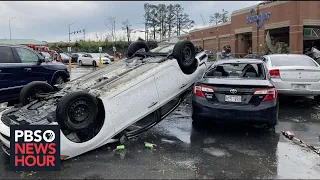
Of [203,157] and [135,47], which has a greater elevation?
[135,47]

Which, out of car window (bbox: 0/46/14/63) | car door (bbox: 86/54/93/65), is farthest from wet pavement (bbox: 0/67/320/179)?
car door (bbox: 86/54/93/65)

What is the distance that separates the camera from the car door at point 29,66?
326 inches

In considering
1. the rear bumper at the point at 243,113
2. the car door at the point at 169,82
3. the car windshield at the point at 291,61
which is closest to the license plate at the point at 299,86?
the car windshield at the point at 291,61

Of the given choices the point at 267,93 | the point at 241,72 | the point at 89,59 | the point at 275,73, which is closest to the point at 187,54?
the point at 241,72

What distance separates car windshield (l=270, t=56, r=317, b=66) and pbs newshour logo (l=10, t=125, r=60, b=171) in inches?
259

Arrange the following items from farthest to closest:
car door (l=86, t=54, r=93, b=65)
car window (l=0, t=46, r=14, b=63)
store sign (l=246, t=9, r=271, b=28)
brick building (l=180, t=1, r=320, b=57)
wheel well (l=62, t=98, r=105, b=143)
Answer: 1. car door (l=86, t=54, r=93, b=65)
2. store sign (l=246, t=9, r=271, b=28)
3. brick building (l=180, t=1, r=320, b=57)
4. car window (l=0, t=46, r=14, b=63)
5. wheel well (l=62, t=98, r=105, b=143)

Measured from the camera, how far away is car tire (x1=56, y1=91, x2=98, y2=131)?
466 cm

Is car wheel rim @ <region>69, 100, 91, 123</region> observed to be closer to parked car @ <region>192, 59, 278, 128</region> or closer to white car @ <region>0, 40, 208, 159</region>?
white car @ <region>0, 40, 208, 159</region>

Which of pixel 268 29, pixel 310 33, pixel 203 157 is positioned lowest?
pixel 203 157

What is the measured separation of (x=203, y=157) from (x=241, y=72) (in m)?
2.71

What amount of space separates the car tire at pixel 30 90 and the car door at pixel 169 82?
7.21 ft

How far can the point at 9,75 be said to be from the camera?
310 inches

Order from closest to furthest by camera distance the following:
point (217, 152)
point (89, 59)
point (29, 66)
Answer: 1. point (217, 152)
2. point (29, 66)
3. point (89, 59)

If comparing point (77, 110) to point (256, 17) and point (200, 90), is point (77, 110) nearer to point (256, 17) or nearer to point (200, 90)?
point (200, 90)
